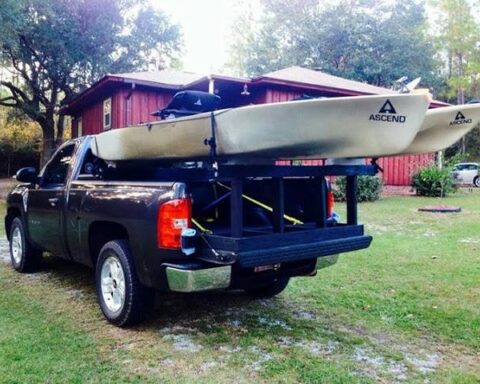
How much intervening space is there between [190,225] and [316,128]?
118 cm

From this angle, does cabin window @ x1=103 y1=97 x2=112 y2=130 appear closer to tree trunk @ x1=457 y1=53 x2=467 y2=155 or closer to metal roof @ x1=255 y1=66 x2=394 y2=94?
metal roof @ x1=255 y1=66 x2=394 y2=94

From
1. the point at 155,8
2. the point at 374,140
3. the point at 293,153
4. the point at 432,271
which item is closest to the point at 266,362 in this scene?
the point at 293,153

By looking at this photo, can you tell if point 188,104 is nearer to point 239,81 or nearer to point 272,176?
point 272,176

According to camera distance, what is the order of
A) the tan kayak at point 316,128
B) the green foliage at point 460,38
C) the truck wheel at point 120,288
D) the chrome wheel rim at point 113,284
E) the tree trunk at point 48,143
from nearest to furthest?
the tan kayak at point 316,128, the truck wheel at point 120,288, the chrome wheel rim at point 113,284, the tree trunk at point 48,143, the green foliage at point 460,38

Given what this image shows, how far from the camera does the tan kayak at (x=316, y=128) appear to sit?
10.2 ft

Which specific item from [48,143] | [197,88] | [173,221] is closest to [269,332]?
[173,221]

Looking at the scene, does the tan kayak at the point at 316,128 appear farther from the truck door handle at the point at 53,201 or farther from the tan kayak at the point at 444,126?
the truck door handle at the point at 53,201

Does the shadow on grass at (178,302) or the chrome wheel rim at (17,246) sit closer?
the shadow on grass at (178,302)

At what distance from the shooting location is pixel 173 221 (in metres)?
3.51

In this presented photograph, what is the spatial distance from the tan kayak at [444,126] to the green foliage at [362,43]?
2878cm

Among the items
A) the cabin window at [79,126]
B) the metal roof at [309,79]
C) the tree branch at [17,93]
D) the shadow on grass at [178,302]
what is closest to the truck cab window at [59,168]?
the shadow on grass at [178,302]

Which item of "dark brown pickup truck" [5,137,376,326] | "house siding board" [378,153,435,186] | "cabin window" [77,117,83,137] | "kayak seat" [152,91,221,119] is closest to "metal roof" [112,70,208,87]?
"cabin window" [77,117,83,137]

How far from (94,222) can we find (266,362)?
2045 millimetres

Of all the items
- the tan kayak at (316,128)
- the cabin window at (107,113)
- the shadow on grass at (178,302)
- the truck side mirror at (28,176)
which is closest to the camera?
the tan kayak at (316,128)
